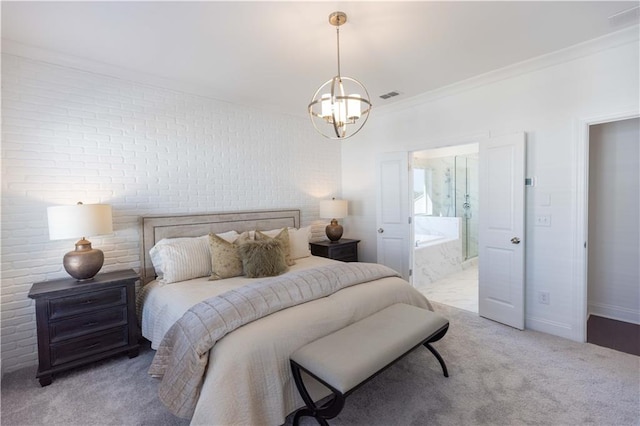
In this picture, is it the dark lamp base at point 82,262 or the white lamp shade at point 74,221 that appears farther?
the dark lamp base at point 82,262

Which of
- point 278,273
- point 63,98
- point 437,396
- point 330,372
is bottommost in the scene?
point 437,396

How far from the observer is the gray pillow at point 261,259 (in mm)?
2947

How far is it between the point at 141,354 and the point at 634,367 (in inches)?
167

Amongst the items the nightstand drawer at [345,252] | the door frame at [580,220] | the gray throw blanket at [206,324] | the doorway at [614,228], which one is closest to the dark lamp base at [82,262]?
the gray throw blanket at [206,324]

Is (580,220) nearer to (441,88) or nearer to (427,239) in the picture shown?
(441,88)

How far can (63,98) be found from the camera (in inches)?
111

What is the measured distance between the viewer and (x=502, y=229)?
132 inches

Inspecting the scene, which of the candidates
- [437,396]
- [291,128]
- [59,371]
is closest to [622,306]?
[437,396]

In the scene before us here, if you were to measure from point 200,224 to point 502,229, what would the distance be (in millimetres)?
3414

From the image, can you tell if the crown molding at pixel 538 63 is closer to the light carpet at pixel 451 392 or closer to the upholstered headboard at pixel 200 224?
the upholstered headboard at pixel 200 224

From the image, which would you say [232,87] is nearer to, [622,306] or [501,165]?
[501,165]

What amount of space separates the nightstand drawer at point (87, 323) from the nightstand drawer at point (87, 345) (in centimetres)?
5

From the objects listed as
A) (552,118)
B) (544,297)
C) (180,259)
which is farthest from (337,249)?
(552,118)

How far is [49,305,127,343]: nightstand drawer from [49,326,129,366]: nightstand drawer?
5cm
